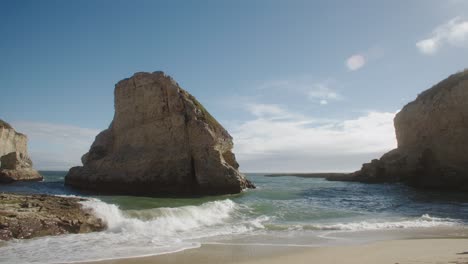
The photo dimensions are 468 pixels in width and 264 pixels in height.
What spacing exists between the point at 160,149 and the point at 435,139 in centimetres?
3017

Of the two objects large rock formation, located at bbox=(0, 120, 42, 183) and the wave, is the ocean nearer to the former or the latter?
the wave

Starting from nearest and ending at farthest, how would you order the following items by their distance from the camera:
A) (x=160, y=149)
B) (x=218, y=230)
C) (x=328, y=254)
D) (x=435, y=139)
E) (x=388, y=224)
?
(x=328, y=254)
(x=218, y=230)
(x=388, y=224)
(x=160, y=149)
(x=435, y=139)

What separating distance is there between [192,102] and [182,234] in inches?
Result: 815

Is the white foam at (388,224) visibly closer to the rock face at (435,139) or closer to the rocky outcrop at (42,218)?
the rocky outcrop at (42,218)

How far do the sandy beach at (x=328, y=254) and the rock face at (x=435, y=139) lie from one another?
3064cm

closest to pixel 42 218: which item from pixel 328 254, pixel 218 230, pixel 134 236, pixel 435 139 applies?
pixel 134 236

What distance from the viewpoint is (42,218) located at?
10.6 meters

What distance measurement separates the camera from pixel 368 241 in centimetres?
1067

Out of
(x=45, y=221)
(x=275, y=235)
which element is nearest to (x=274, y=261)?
(x=275, y=235)

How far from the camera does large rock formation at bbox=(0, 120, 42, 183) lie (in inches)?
1882

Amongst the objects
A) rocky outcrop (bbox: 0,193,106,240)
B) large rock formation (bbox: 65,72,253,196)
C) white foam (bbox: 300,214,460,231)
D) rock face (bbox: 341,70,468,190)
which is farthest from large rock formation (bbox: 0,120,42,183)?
rock face (bbox: 341,70,468,190)

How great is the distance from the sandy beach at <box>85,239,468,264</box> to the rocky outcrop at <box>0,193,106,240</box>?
381 centimetres

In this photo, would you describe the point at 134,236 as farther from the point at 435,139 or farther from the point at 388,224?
the point at 435,139

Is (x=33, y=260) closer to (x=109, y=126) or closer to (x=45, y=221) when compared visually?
(x=45, y=221)
